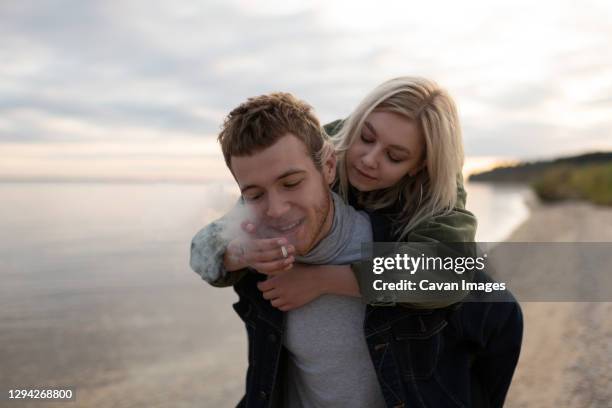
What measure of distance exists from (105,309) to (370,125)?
32.3 ft

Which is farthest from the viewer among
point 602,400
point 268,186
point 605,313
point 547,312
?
point 547,312

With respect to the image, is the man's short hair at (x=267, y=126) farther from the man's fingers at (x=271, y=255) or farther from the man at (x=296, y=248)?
the man's fingers at (x=271, y=255)

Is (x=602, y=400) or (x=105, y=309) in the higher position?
(x=105, y=309)

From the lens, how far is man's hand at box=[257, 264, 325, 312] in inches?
83.6

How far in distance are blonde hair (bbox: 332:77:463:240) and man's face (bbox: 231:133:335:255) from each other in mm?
418

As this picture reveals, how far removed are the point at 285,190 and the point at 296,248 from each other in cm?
25

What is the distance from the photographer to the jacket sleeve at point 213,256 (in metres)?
2.20

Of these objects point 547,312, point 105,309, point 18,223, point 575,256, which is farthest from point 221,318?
point 18,223

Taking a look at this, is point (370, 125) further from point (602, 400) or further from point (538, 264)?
point (538, 264)

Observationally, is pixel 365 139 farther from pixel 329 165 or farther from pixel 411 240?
pixel 411 240

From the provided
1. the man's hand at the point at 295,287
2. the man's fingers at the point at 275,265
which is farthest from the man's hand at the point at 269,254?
the man's hand at the point at 295,287

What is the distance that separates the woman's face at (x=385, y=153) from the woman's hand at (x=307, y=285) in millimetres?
515

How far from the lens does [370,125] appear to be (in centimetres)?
259

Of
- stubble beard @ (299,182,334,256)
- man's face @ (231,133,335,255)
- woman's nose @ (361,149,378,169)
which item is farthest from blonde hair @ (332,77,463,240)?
man's face @ (231,133,335,255)
